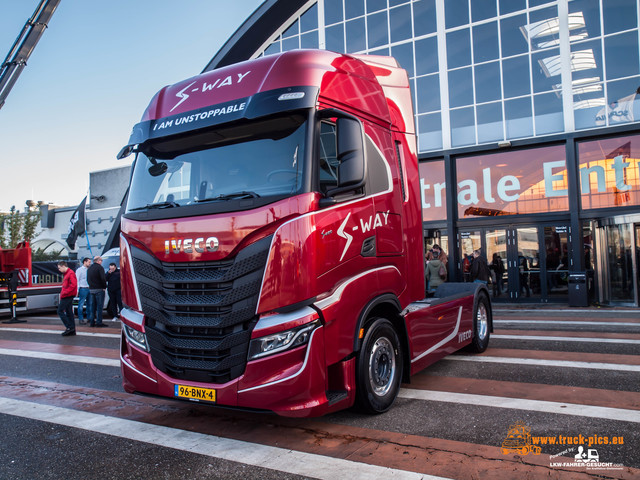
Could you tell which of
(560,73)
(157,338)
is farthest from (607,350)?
(560,73)

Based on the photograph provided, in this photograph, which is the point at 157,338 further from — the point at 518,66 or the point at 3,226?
the point at 3,226

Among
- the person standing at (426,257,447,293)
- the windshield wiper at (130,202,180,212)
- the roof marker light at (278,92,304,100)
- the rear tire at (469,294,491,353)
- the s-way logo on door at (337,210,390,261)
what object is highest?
the roof marker light at (278,92,304,100)

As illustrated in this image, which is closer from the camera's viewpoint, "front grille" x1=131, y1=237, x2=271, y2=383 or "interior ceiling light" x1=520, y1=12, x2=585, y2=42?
"front grille" x1=131, y1=237, x2=271, y2=383

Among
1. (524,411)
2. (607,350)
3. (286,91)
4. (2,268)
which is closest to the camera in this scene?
(286,91)

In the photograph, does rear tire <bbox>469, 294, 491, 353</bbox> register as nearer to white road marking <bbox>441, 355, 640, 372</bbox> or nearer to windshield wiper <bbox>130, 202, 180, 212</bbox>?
white road marking <bbox>441, 355, 640, 372</bbox>

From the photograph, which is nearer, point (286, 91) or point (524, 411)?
point (286, 91)

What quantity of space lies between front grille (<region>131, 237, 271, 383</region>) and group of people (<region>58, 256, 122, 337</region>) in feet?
26.5

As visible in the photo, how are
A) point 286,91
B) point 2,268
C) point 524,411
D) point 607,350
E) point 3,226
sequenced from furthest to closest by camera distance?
point 3,226 < point 2,268 < point 607,350 < point 524,411 < point 286,91

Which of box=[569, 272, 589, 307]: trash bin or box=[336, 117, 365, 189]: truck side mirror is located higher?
box=[336, 117, 365, 189]: truck side mirror

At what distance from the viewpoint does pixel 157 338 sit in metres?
4.42

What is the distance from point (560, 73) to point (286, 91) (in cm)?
1545

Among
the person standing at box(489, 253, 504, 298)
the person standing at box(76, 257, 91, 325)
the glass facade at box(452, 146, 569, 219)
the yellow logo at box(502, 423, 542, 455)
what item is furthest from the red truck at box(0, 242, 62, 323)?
the yellow logo at box(502, 423, 542, 455)

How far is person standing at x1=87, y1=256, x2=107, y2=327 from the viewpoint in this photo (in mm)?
13102

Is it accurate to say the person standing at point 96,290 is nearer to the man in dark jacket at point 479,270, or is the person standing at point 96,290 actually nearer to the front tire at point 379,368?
the man in dark jacket at point 479,270
